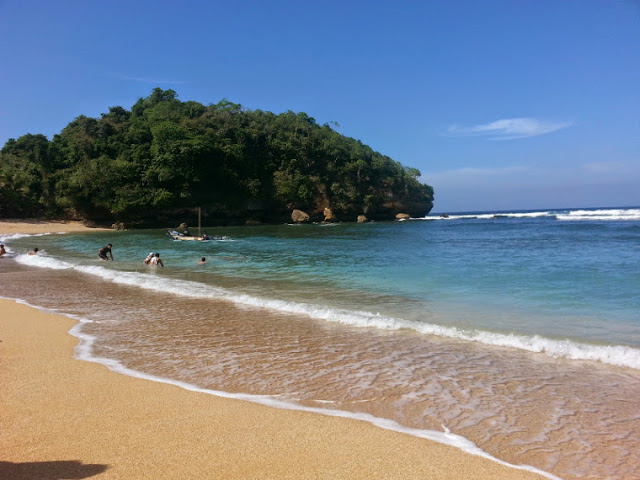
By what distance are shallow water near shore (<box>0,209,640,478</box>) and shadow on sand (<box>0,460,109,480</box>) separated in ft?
6.83

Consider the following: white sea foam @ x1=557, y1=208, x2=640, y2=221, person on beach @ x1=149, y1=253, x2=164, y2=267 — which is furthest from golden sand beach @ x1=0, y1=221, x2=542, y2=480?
white sea foam @ x1=557, y1=208, x2=640, y2=221

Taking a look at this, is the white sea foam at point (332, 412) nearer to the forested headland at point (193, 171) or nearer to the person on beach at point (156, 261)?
the person on beach at point (156, 261)

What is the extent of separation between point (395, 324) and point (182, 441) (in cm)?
558

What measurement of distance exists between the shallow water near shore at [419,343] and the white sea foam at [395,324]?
0.03 meters

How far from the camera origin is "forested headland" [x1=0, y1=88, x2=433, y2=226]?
2303 inches

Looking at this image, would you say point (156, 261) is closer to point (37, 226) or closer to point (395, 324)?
point (395, 324)

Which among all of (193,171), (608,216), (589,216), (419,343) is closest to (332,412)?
(419,343)

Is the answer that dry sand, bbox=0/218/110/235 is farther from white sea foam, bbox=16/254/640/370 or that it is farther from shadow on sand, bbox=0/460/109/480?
shadow on sand, bbox=0/460/109/480

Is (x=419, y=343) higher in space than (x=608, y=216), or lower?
lower

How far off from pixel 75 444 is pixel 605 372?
6503mm

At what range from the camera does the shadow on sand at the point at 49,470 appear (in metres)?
3.13

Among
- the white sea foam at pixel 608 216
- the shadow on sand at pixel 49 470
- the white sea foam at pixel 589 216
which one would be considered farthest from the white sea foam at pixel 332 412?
the white sea foam at pixel 608 216

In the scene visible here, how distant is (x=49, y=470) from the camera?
3215 millimetres

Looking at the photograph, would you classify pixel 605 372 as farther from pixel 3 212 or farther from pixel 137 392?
pixel 3 212
